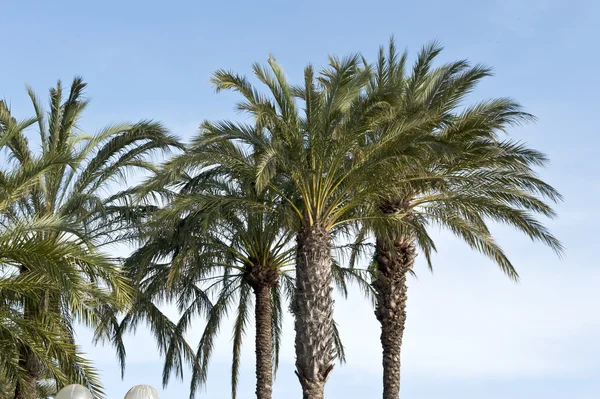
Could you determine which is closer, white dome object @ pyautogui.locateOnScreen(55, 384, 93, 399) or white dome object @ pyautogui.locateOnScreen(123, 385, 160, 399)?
white dome object @ pyautogui.locateOnScreen(123, 385, 160, 399)

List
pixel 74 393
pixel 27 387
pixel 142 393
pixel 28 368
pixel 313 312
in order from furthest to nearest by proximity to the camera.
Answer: pixel 28 368 → pixel 313 312 → pixel 27 387 → pixel 74 393 → pixel 142 393

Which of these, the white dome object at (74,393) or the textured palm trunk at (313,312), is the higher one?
the textured palm trunk at (313,312)

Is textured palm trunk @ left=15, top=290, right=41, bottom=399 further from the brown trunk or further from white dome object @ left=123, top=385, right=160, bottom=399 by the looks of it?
white dome object @ left=123, top=385, right=160, bottom=399

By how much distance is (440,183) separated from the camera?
20547 mm

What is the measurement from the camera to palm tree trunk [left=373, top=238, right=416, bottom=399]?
2158cm

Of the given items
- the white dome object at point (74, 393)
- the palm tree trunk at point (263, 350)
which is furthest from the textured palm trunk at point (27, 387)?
the palm tree trunk at point (263, 350)

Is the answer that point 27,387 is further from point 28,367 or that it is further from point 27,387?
point 28,367

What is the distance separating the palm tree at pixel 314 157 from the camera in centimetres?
1819

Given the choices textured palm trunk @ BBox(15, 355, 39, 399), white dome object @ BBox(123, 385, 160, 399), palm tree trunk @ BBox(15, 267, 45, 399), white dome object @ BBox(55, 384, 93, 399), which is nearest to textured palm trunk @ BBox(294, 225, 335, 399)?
palm tree trunk @ BBox(15, 267, 45, 399)

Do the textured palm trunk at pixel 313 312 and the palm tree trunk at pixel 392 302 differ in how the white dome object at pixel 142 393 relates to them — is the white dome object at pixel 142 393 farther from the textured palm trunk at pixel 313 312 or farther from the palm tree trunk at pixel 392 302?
the palm tree trunk at pixel 392 302

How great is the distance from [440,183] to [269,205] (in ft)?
13.8

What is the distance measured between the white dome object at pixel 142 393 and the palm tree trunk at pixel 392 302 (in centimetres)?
983

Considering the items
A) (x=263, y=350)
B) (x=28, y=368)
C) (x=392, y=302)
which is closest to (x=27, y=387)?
(x=28, y=368)

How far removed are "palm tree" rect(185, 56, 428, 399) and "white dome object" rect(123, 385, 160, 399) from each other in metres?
6.01
